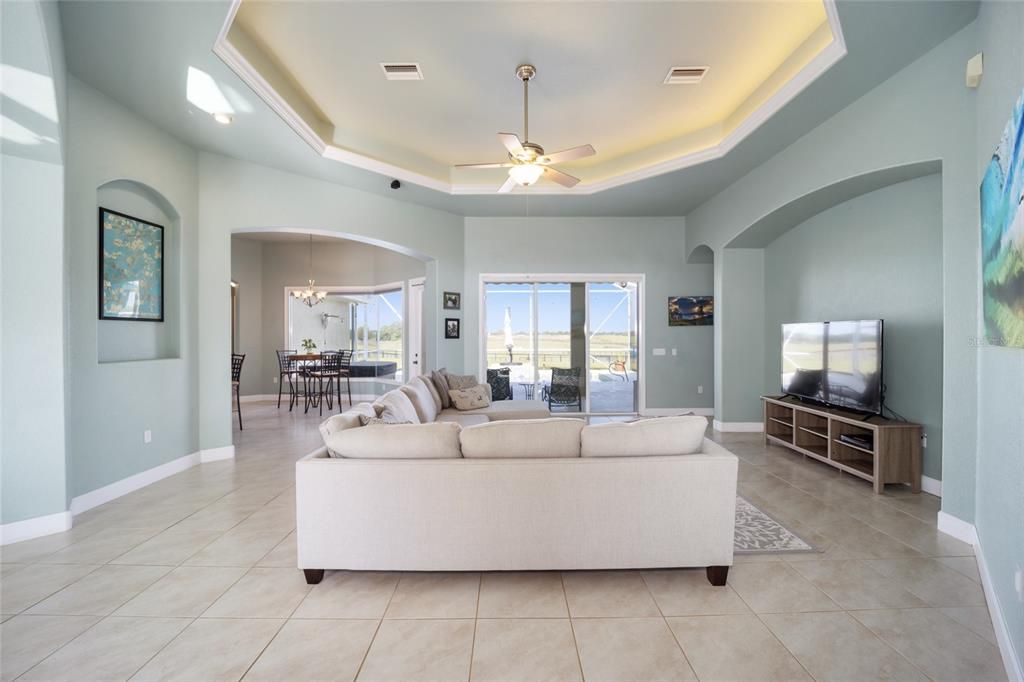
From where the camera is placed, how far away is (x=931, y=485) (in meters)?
3.72

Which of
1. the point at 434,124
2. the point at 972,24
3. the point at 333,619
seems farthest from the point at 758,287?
the point at 333,619

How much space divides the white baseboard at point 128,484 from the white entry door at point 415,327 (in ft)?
13.0

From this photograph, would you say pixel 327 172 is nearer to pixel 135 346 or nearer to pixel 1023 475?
pixel 135 346

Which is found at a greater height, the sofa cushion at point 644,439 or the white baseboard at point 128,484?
the sofa cushion at point 644,439

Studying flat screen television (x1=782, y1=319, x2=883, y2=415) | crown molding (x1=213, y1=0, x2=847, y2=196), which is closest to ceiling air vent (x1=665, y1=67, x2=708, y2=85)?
crown molding (x1=213, y1=0, x2=847, y2=196)

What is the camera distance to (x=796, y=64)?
3545mm

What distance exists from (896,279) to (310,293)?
29.3 ft

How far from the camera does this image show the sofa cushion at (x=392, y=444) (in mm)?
2367

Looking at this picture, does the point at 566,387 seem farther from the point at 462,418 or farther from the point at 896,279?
the point at 896,279

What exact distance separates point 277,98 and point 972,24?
472cm

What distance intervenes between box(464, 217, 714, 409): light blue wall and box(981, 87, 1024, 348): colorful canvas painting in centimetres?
488

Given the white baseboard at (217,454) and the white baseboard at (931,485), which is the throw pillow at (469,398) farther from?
the white baseboard at (931,485)

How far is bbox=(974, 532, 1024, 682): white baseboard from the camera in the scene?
1661 millimetres

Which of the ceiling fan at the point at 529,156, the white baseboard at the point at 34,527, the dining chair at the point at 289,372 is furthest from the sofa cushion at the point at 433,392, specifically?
the dining chair at the point at 289,372
